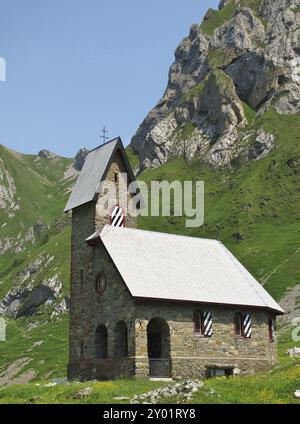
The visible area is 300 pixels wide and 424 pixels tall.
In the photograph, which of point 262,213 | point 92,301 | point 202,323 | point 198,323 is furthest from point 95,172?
point 262,213

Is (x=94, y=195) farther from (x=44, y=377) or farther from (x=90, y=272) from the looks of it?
(x=44, y=377)

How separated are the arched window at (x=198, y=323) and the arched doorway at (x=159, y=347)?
2.69 metres

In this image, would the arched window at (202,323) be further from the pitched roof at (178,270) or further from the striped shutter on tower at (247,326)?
the striped shutter on tower at (247,326)

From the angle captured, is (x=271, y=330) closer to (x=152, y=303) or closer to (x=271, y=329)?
(x=271, y=329)

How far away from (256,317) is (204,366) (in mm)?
7052

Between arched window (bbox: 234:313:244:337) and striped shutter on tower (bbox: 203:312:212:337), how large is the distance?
289 cm

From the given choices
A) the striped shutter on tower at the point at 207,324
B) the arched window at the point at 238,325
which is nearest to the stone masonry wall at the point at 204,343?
the striped shutter on tower at the point at 207,324

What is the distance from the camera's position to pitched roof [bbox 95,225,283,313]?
146 feet

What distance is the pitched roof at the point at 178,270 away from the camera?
146 feet

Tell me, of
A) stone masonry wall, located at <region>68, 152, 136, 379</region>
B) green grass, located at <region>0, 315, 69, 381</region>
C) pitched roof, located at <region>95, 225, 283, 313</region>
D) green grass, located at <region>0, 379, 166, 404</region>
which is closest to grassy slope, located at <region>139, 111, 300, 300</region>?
green grass, located at <region>0, 315, 69, 381</region>

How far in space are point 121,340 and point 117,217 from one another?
1201 centimetres

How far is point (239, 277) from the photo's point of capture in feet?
168
